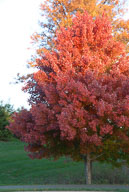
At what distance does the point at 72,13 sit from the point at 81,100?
1541 centimetres

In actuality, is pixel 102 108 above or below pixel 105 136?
above

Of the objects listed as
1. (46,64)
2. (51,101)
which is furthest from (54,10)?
(51,101)

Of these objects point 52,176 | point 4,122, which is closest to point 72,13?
point 52,176

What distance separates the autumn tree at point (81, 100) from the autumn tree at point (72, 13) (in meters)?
10.6

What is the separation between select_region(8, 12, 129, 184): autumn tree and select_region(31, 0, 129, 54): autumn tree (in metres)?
10.6

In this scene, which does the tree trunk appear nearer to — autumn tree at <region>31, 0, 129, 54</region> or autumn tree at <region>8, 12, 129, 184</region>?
autumn tree at <region>8, 12, 129, 184</region>

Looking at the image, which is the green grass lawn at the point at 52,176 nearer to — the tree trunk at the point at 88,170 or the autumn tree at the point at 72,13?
the tree trunk at the point at 88,170

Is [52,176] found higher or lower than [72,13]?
lower

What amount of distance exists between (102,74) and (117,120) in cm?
208

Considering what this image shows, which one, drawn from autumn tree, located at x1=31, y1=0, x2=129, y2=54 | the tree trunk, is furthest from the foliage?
the tree trunk

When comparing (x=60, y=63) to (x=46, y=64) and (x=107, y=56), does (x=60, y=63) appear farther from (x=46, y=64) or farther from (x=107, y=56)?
(x=107, y=56)

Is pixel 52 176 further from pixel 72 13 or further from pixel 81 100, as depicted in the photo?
pixel 72 13

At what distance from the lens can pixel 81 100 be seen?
1020 cm

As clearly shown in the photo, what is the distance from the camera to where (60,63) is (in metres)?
11.9
